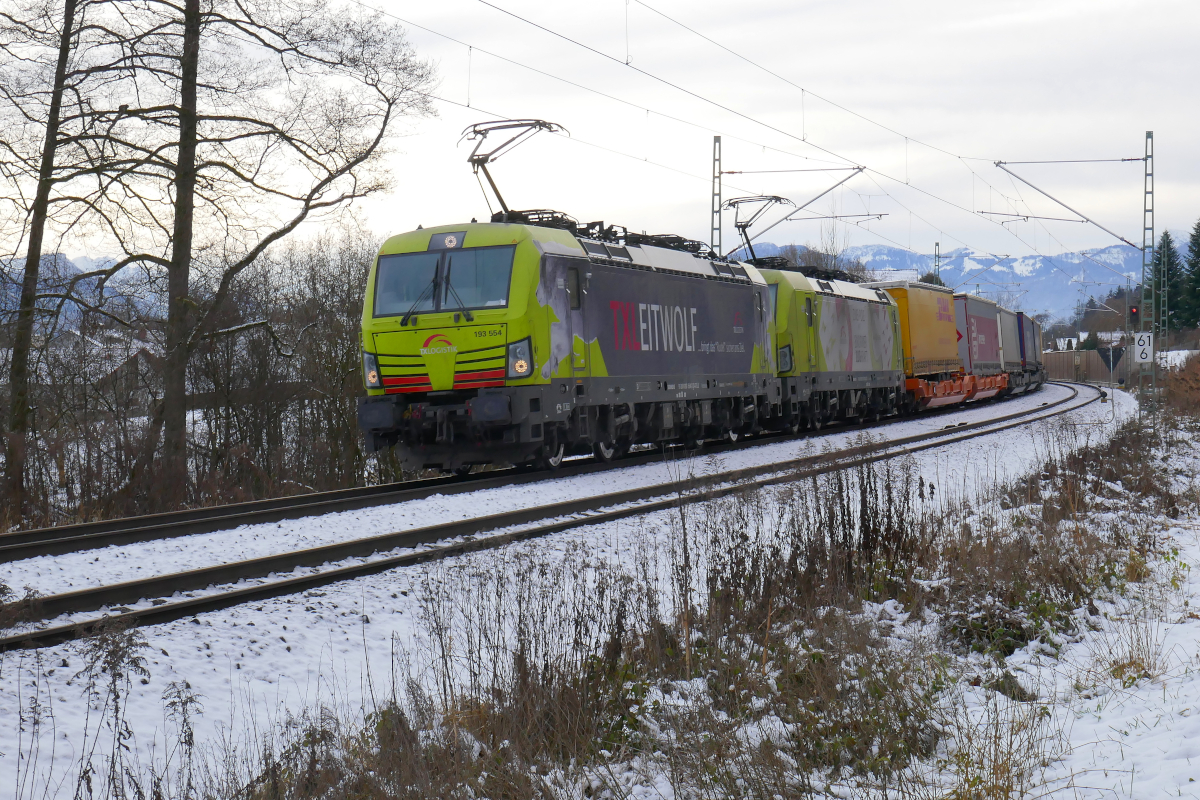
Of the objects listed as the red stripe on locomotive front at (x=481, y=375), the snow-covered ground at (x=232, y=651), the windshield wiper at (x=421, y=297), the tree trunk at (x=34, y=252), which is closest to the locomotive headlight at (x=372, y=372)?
the windshield wiper at (x=421, y=297)

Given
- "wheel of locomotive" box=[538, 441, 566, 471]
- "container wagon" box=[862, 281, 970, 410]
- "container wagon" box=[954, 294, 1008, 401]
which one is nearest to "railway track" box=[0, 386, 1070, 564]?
"wheel of locomotive" box=[538, 441, 566, 471]

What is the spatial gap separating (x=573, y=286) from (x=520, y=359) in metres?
1.76

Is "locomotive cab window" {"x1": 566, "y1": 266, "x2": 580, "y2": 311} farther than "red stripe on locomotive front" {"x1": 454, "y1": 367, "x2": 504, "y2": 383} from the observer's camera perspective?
Yes

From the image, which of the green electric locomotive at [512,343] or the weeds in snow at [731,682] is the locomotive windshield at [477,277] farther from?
the weeds in snow at [731,682]

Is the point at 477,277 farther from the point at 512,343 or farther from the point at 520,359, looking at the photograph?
the point at 520,359

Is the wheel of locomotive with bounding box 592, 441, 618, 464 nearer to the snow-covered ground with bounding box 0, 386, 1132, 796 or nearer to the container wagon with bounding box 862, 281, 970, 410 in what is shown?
the snow-covered ground with bounding box 0, 386, 1132, 796

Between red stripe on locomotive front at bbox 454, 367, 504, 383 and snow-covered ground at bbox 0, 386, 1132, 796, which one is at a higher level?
red stripe on locomotive front at bbox 454, 367, 504, 383

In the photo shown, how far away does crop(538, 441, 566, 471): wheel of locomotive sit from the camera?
580 inches

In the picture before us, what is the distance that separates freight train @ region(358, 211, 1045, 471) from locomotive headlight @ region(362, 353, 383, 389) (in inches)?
1.1

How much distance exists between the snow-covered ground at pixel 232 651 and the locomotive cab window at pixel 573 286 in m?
4.93

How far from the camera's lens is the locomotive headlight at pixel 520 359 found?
13508mm

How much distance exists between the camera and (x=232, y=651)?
588 cm

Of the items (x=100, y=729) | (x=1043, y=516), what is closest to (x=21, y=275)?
(x=100, y=729)

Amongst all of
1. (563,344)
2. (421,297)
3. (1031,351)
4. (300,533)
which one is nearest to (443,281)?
(421,297)
